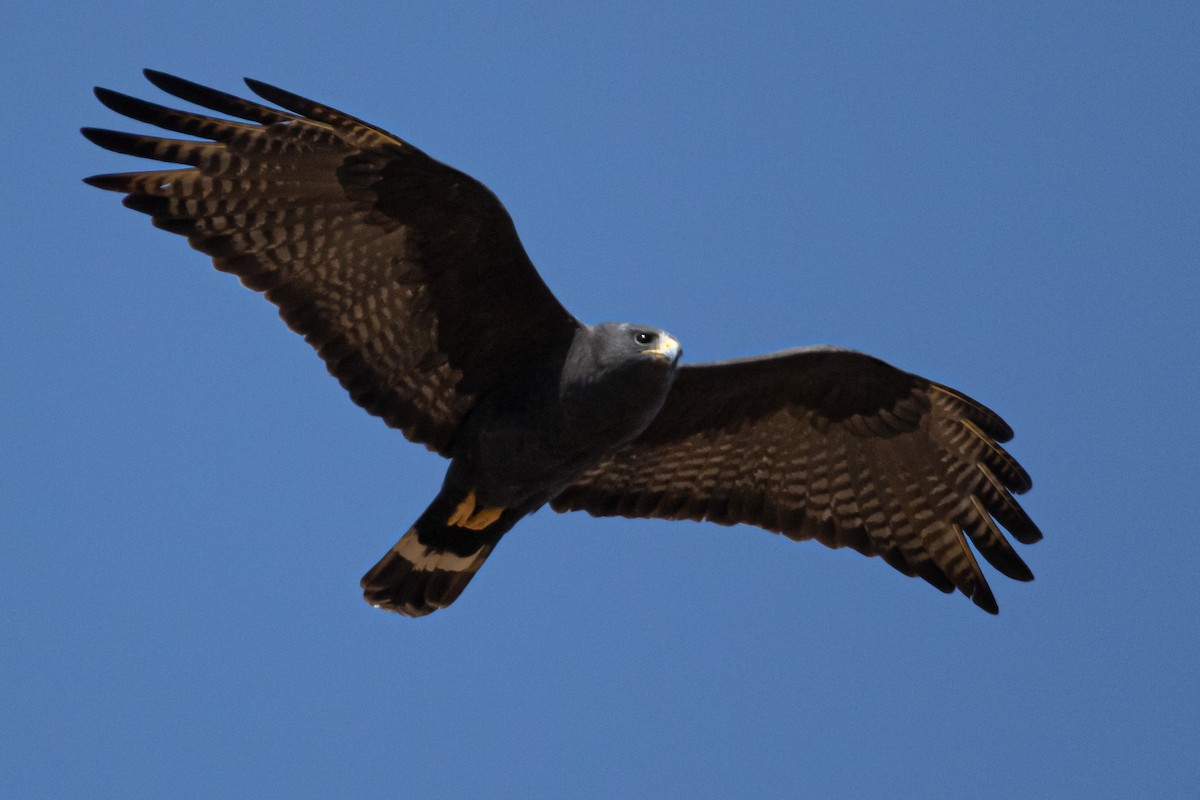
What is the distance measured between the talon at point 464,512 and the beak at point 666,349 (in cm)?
152

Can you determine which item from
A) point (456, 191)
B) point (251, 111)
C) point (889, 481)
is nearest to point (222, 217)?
point (251, 111)

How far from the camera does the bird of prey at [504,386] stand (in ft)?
28.3

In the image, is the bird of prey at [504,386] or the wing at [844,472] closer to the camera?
the bird of prey at [504,386]

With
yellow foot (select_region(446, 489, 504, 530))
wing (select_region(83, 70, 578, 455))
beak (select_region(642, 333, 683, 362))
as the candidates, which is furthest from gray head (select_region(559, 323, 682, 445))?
yellow foot (select_region(446, 489, 504, 530))

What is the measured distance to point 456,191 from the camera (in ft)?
28.4

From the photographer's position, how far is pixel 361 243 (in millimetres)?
8977

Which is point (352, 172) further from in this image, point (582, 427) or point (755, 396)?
point (755, 396)

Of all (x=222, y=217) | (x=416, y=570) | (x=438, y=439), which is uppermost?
(x=222, y=217)

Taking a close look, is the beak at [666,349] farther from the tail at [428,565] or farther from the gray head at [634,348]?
the tail at [428,565]

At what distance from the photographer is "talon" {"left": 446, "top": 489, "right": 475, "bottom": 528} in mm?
9320

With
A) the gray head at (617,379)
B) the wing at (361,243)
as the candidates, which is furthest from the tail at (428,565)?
the gray head at (617,379)

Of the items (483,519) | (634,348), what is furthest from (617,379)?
(483,519)

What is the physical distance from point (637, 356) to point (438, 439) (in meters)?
1.59

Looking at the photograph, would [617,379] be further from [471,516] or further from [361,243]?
[361,243]
